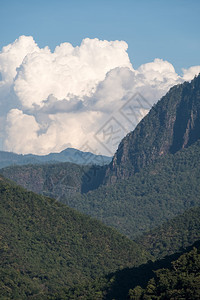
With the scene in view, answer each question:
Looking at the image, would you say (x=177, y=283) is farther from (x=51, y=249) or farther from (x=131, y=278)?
(x=51, y=249)

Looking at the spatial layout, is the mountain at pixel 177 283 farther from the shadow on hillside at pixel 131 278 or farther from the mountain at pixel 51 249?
the mountain at pixel 51 249

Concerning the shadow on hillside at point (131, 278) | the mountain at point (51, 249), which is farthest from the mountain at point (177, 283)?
the mountain at point (51, 249)

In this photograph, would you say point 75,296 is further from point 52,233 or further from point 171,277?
point 52,233

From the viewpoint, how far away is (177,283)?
107 meters

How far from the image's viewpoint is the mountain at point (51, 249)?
157 m

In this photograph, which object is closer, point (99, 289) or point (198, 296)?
point (198, 296)

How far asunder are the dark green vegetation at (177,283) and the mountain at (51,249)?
120ft

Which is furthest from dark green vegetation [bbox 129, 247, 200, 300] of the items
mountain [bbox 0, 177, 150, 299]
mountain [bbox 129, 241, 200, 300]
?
mountain [bbox 0, 177, 150, 299]

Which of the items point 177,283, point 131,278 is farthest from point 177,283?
point 131,278

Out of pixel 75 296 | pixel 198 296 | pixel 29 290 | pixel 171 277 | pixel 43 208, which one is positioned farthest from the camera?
pixel 43 208

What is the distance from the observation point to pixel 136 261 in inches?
6934

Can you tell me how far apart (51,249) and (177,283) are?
258 ft

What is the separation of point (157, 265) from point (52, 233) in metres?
54.5

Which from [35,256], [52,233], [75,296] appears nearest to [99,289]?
[75,296]
